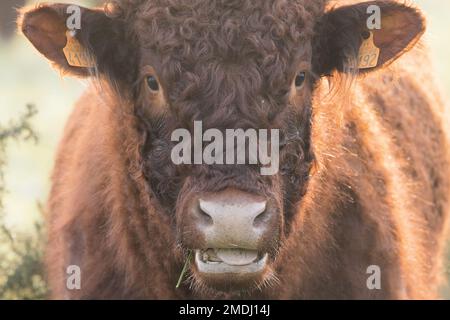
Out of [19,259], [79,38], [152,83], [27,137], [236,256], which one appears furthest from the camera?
[19,259]

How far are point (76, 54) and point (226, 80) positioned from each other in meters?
1.01

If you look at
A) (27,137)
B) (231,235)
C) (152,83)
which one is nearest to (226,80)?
(152,83)

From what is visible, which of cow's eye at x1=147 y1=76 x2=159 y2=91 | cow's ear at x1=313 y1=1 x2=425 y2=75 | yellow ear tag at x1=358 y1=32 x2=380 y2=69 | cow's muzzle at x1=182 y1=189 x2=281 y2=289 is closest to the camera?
cow's muzzle at x1=182 y1=189 x2=281 y2=289

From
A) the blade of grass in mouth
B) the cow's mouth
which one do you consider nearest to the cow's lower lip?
the cow's mouth

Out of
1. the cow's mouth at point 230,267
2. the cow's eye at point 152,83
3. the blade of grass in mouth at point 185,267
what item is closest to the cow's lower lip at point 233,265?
the cow's mouth at point 230,267

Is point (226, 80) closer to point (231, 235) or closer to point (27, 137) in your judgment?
point (231, 235)

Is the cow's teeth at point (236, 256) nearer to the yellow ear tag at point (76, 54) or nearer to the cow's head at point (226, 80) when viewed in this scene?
the cow's head at point (226, 80)

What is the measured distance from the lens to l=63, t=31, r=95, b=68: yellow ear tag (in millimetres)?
5612

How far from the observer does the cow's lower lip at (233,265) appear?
16.4 ft

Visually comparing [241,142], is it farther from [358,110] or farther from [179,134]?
[358,110]

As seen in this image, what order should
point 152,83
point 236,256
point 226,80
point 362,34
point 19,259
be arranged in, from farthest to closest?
point 19,259
point 362,34
point 152,83
point 226,80
point 236,256

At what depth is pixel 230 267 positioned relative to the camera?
5.00 m

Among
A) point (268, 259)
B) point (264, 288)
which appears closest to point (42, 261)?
point (264, 288)

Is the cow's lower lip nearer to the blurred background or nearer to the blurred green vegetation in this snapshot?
the blurred background
